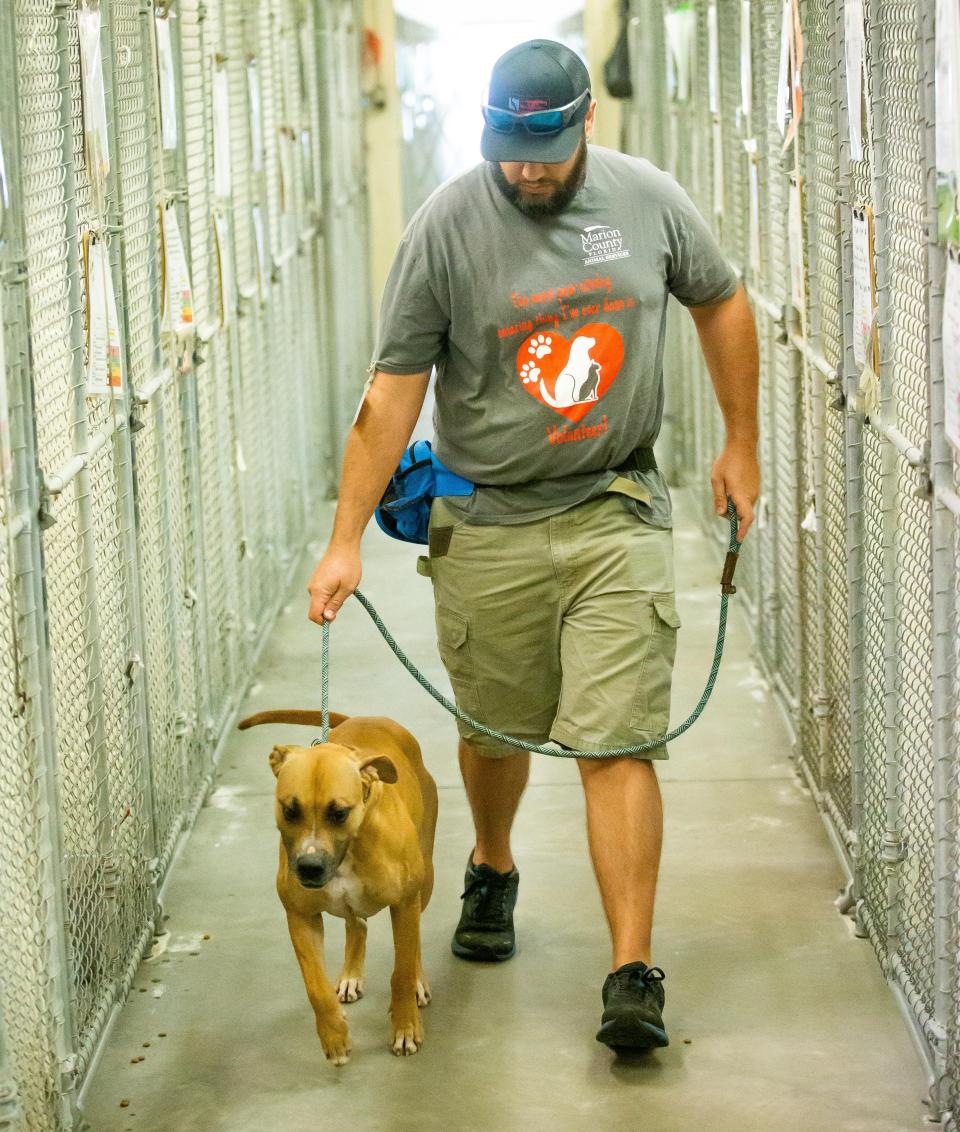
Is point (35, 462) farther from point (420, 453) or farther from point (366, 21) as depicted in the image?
point (366, 21)

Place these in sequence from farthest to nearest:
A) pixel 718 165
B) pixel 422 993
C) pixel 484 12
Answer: pixel 484 12 < pixel 718 165 < pixel 422 993

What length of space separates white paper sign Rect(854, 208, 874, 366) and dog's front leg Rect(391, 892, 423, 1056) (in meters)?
1.44

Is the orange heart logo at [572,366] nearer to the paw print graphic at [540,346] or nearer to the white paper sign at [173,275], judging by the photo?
the paw print graphic at [540,346]

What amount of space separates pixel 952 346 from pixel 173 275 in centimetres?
239

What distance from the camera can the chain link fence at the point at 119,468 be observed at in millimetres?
2748

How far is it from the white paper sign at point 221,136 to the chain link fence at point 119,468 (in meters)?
0.01

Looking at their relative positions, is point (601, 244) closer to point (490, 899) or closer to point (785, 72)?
point (785, 72)

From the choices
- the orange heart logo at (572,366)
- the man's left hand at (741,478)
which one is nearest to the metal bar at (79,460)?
the orange heart logo at (572,366)

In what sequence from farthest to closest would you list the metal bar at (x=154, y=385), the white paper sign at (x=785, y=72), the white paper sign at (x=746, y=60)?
the white paper sign at (x=746, y=60), the white paper sign at (x=785, y=72), the metal bar at (x=154, y=385)

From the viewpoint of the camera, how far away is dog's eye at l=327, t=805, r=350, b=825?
296cm

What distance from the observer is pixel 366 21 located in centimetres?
1156

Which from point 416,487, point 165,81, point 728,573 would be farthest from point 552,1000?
point 165,81

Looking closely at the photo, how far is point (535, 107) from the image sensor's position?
3100 millimetres

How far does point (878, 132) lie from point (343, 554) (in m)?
1.30
